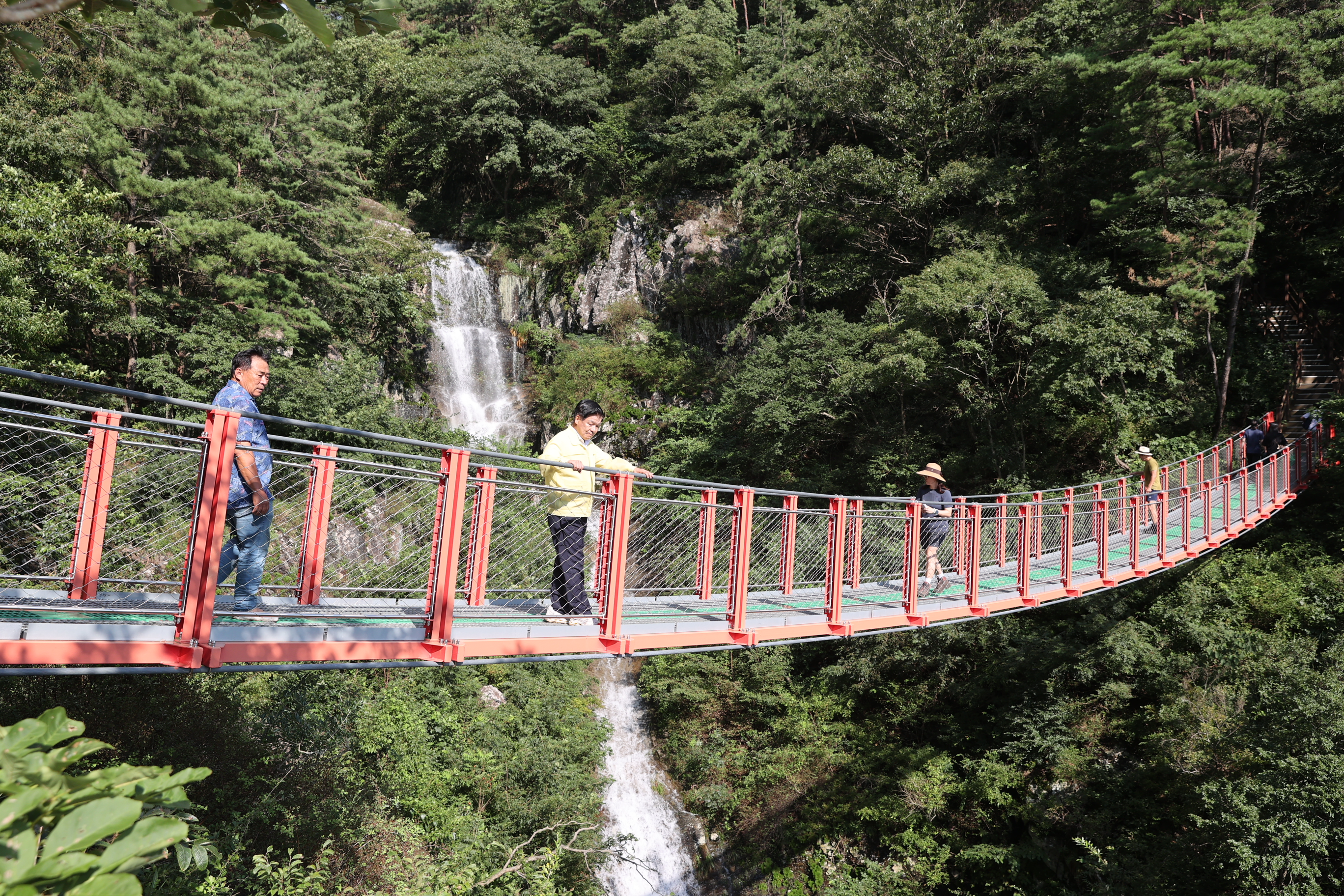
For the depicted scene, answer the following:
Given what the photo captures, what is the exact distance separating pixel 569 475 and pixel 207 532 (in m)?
1.83

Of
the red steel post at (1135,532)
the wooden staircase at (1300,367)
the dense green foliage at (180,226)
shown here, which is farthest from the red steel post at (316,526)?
the wooden staircase at (1300,367)

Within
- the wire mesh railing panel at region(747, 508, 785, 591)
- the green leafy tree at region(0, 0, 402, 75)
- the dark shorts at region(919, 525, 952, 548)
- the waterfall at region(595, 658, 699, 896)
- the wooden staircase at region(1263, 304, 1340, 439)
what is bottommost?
the waterfall at region(595, 658, 699, 896)

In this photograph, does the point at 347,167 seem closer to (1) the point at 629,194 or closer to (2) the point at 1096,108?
(1) the point at 629,194

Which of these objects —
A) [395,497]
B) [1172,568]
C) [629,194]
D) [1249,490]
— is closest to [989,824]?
[1172,568]

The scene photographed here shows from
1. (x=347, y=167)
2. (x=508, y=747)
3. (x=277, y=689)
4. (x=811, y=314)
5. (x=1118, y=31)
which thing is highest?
(x=1118, y=31)

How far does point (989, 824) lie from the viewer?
11.0 meters

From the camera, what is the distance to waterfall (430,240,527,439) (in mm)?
20859

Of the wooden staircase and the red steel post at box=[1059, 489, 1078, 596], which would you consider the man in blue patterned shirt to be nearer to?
the red steel post at box=[1059, 489, 1078, 596]

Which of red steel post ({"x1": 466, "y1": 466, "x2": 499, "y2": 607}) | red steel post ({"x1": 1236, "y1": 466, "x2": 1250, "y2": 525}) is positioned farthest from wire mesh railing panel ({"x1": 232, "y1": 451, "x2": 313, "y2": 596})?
red steel post ({"x1": 1236, "y1": 466, "x2": 1250, "y2": 525})

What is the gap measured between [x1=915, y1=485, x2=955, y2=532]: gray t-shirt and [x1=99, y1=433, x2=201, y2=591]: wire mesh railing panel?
5.05m

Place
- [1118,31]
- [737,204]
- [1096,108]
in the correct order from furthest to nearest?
[737,204] < [1096,108] < [1118,31]

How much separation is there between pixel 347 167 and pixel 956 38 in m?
14.1

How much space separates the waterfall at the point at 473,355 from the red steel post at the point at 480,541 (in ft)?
54.7

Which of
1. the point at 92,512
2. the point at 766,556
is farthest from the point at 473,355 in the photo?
the point at 92,512
